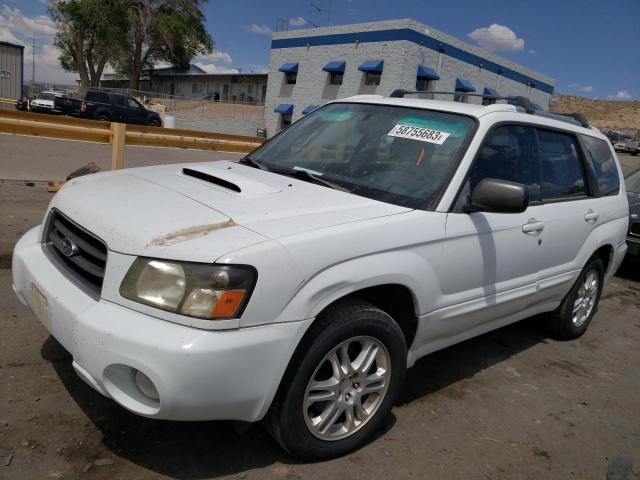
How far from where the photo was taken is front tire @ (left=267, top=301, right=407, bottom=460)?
7.67ft

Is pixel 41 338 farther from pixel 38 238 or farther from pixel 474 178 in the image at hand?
pixel 474 178

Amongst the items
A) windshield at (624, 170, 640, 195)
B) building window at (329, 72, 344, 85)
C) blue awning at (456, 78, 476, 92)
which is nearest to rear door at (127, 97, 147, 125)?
building window at (329, 72, 344, 85)

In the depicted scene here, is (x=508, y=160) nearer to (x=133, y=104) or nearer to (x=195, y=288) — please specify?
(x=195, y=288)

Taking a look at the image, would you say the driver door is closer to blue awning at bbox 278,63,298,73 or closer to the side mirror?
the side mirror

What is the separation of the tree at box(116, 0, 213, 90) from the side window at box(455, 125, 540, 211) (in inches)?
1728

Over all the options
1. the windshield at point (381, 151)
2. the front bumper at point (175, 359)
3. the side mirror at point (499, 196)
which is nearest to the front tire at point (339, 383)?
the front bumper at point (175, 359)

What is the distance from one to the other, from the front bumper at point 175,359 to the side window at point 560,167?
2375mm

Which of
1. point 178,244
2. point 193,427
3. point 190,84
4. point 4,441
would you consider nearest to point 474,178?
point 178,244

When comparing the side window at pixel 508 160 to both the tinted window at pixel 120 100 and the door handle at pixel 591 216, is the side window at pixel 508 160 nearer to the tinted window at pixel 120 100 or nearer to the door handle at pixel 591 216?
the door handle at pixel 591 216

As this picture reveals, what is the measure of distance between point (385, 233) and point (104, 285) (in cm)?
124

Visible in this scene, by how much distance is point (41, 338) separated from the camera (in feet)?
11.3

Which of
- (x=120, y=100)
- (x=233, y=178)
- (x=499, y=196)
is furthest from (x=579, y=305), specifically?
(x=120, y=100)

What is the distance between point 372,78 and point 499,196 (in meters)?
26.2

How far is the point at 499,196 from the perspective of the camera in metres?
2.84
